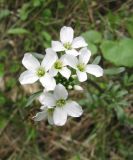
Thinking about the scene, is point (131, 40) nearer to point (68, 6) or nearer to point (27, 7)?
point (68, 6)

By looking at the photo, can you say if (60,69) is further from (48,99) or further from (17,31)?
(17,31)

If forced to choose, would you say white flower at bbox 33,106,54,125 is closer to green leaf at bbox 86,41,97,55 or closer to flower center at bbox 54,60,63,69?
flower center at bbox 54,60,63,69

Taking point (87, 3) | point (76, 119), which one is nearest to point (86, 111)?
point (76, 119)

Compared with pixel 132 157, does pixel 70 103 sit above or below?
above

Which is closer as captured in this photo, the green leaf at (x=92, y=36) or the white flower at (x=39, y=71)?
the white flower at (x=39, y=71)

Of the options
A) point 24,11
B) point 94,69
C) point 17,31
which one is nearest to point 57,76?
point 94,69

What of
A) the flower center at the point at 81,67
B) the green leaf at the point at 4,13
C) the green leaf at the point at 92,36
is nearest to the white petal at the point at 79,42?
Result: the flower center at the point at 81,67

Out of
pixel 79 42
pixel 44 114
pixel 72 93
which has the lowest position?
pixel 72 93

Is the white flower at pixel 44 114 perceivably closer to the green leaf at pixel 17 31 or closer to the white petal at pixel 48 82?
the white petal at pixel 48 82
